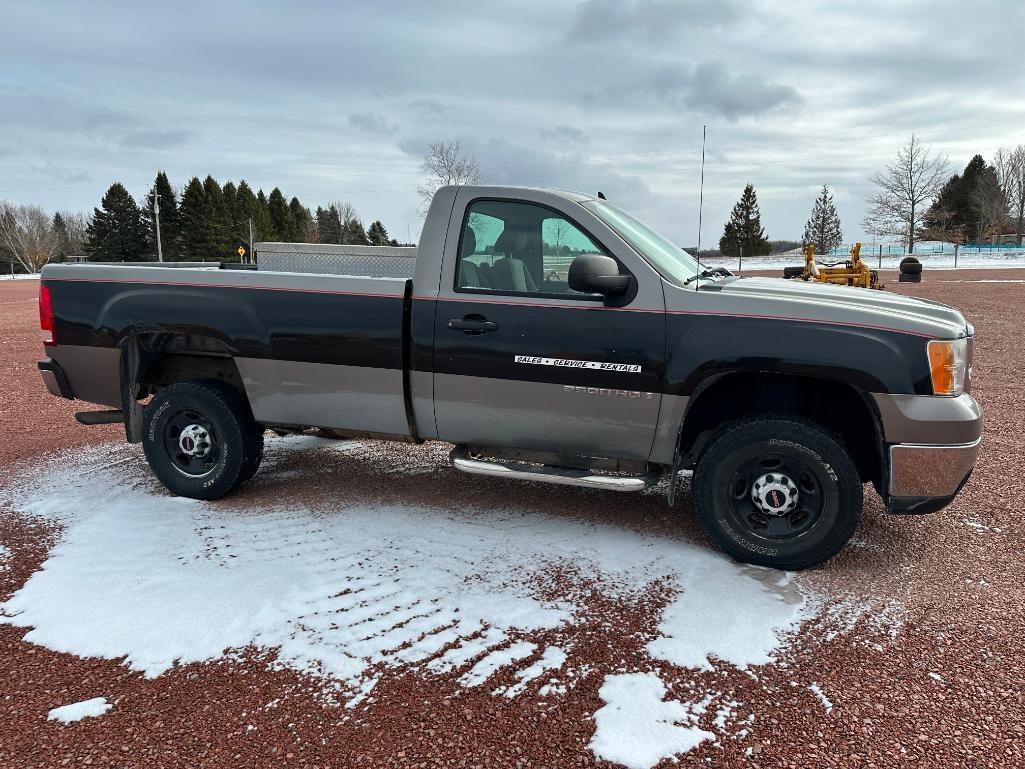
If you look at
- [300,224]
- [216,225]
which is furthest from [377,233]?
[216,225]

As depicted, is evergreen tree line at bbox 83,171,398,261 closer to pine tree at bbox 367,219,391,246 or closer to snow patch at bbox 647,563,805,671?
pine tree at bbox 367,219,391,246

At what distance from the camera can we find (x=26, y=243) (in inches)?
2965

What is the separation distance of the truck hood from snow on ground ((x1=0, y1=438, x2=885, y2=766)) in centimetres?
135

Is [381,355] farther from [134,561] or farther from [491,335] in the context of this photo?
[134,561]

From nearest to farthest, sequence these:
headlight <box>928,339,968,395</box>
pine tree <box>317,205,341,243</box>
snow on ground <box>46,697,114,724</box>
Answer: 1. snow on ground <box>46,697,114,724</box>
2. headlight <box>928,339,968,395</box>
3. pine tree <box>317,205,341,243</box>

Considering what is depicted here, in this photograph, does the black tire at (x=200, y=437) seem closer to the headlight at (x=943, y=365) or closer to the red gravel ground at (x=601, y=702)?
the red gravel ground at (x=601, y=702)

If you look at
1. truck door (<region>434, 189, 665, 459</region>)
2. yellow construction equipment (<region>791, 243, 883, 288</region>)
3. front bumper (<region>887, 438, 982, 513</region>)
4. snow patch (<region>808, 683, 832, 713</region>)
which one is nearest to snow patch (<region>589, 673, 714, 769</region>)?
snow patch (<region>808, 683, 832, 713</region>)

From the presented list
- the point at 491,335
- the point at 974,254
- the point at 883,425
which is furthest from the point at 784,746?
the point at 974,254

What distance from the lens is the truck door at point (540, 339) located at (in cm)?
375

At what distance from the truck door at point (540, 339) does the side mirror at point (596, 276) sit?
13 cm

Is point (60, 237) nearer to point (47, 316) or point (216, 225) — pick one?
point (216, 225)

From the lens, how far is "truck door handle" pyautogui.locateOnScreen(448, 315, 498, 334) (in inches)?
155

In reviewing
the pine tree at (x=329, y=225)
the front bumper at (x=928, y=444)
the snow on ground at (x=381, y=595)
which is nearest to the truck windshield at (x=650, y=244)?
the front bumper at (x=928, y=444)

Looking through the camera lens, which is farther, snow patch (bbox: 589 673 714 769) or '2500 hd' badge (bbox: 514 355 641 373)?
'2500 hd' badge (bbox: 514 355 641 373)
